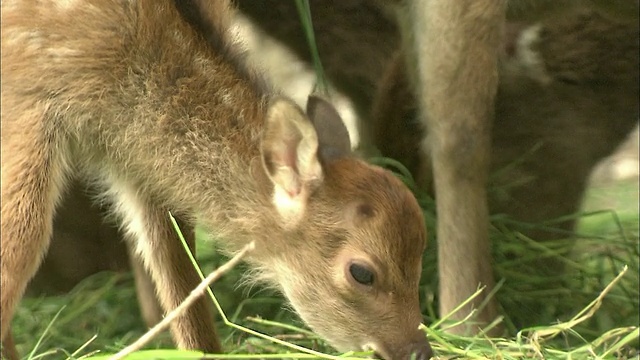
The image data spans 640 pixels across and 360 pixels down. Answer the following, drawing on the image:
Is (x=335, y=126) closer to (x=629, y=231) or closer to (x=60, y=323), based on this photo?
(x=60, y=323)

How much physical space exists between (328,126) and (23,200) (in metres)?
0.87

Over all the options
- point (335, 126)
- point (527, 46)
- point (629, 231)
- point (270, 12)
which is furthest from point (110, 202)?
point (629, 231)

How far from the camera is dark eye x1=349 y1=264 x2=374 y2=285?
2.59 m

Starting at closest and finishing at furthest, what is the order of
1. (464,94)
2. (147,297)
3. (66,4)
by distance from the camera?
1. (66,4)
2. (464,94)
3. (147,297)

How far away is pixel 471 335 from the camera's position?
316cm

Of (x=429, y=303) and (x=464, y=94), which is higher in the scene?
(x=464, y=94)

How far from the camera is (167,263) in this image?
10.2 feet

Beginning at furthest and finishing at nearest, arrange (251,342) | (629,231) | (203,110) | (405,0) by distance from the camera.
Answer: (629,231) → (405,0) → (251,342) → (203,110)

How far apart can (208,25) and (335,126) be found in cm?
49

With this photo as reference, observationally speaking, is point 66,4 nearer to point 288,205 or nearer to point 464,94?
point 288,205

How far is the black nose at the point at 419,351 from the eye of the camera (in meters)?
2.60

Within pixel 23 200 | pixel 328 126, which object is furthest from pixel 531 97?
pixel 23 200

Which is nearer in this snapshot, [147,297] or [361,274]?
[361,274]

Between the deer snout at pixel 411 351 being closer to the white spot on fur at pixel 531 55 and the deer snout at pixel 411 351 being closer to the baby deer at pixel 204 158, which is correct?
the baby deer at pixel 204 158
